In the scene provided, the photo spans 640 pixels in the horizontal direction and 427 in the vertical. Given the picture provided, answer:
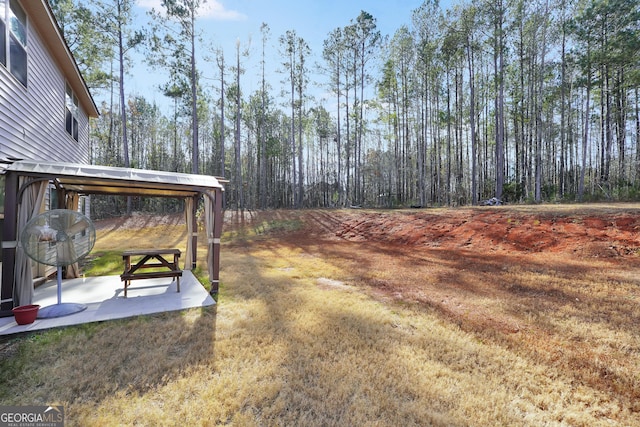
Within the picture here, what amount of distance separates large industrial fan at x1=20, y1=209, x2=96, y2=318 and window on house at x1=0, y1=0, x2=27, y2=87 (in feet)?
8.75

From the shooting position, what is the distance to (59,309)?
3.86 metres

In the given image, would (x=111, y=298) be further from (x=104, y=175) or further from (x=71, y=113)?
(x=71, y=113)

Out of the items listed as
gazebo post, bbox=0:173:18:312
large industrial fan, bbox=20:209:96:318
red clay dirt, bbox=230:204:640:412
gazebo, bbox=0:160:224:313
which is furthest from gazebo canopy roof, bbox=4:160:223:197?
red clay dirt, bbox=230:204:640:412

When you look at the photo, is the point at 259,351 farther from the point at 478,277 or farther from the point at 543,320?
the point at 478,277

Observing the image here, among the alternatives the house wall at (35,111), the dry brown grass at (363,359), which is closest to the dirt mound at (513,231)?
the dry brown grass at (363,359)

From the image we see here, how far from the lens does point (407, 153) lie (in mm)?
22297

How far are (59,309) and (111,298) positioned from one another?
30.2 inches

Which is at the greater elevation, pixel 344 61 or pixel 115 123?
pixel 344 61

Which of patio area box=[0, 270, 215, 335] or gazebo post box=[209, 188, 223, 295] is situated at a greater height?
gazebo post box=[209, 188, 223, 295]

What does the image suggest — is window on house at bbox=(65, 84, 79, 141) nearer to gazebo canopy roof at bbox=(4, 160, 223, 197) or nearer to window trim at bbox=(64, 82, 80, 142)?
window trim at bbox=(64, 82, 80, 142)

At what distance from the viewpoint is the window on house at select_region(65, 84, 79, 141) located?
288 inches

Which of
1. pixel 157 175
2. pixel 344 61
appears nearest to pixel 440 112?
pixel 344 61

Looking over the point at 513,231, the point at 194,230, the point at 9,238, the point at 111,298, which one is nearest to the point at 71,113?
the point at 194,230

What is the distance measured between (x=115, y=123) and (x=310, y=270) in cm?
2588
